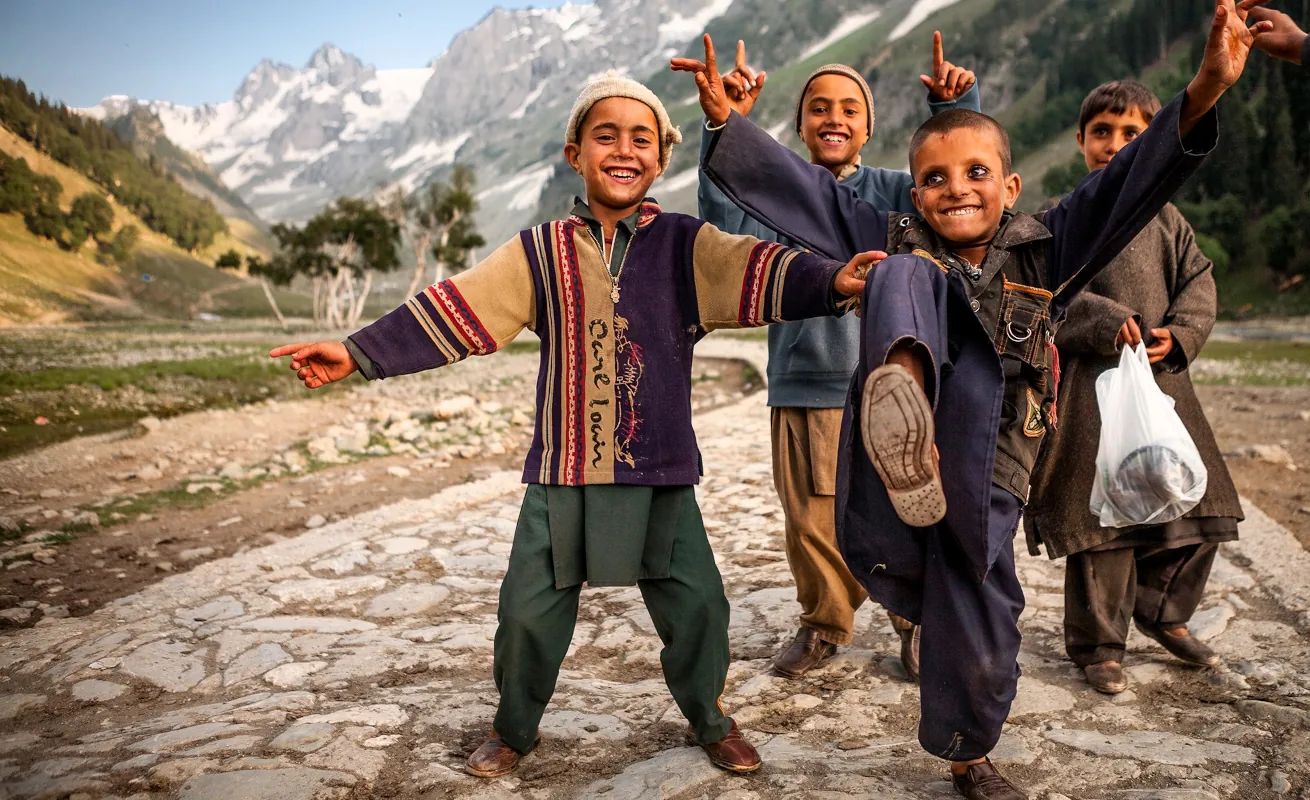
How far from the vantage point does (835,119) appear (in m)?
3.56

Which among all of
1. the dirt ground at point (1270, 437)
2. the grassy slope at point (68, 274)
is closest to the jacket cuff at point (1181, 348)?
the dirt ground at point (1270, 437)

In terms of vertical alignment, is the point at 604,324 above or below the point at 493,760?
above

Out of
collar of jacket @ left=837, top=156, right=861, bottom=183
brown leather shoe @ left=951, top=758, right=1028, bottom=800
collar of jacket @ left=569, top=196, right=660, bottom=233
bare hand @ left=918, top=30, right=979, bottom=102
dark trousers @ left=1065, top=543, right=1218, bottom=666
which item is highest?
bare hand @ left=918, top=30, right=979, bottom=102

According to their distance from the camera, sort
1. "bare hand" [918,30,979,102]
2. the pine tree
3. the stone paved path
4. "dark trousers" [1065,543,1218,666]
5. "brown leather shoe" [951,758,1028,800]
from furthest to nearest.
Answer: the pine tree, "dark trousers" [1065,543,1218,666], "bare hand" [918,30,979,102], the stone paved path, "brown leather shoe" [951,758,1028,800]

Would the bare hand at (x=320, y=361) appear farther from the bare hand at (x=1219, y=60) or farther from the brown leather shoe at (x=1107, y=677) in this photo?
the brown leather shoe at (x=1107, y=677)

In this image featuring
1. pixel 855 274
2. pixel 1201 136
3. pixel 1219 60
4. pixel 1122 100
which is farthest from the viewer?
pixel 1122 100

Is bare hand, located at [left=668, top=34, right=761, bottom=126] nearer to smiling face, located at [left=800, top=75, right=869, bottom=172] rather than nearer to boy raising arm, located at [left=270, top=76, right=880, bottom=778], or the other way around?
boy raising arm, located at [left=270, top=76, right=880, bottom=778]

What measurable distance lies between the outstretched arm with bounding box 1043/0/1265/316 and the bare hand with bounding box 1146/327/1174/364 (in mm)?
991

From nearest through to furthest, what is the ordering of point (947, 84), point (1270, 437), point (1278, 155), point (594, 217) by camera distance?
point (594, 217) < point (947, 84) < point (1270, 437) < point (1278, 155)

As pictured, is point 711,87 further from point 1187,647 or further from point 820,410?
point 1187,647

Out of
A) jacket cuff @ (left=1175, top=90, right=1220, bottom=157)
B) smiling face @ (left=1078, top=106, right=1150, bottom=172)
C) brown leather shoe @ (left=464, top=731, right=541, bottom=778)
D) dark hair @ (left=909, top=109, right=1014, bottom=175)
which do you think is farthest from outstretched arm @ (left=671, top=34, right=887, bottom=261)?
brown leather shoe @ (left=464, top=731, right=541, bottom=778)

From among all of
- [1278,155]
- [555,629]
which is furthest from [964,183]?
[1278,155]

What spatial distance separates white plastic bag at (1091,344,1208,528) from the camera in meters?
3.14

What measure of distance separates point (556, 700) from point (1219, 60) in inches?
109
